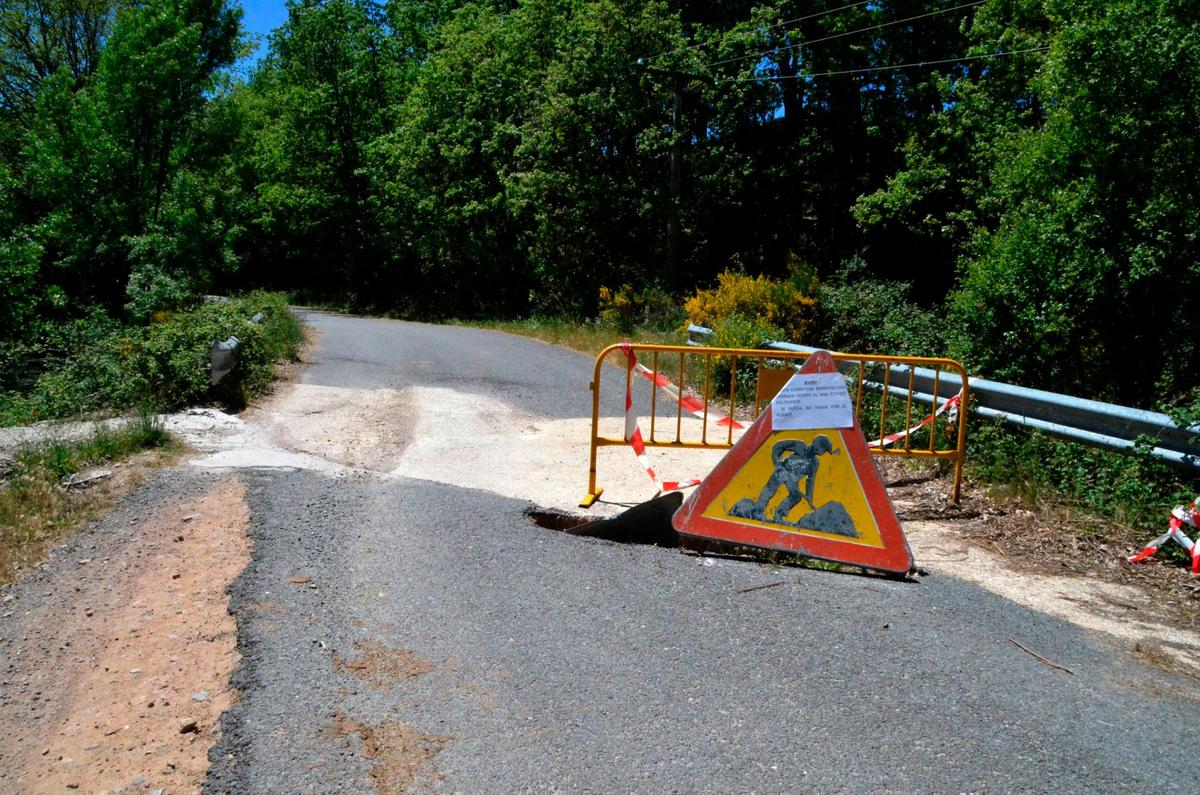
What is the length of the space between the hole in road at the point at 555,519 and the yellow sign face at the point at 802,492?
1151 millimetres

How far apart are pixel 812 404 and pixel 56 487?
20.5 ft

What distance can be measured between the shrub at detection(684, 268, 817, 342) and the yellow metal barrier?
205 centimetres

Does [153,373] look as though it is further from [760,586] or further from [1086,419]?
[1086,419]

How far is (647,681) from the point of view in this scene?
433 cm

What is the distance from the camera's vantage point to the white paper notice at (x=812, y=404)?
6.32 metres

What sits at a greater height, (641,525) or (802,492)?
(802,492)

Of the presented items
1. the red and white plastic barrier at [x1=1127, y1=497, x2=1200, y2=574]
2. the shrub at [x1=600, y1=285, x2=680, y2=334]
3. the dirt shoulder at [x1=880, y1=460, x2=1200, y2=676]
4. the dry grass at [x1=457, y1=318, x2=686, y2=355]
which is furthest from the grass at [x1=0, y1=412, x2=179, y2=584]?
the shrub at [x1=600, y1=285, x2=680, y2=334]

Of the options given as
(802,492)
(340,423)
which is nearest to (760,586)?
(802,492)

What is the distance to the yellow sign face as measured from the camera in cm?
612

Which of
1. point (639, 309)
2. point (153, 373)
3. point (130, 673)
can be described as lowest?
point (130, 673)

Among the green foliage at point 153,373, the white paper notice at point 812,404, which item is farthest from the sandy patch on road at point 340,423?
the white paper notice at point 812,404

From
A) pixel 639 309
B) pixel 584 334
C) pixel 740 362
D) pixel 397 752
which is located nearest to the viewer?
pixel 397 752

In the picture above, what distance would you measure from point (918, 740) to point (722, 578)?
6.80ft

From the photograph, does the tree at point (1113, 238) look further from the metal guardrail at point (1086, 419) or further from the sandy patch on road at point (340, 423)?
the sandy patch on road at point (340, 423)
